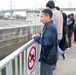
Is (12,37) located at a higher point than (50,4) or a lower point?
lower

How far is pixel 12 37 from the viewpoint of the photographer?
53.1 ft

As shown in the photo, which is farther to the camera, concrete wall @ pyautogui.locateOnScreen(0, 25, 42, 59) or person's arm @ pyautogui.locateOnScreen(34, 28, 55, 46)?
concrete wall @ pyautogui.locateOnScreen(0, 25, 42, 59)

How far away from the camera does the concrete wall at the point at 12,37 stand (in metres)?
14.7

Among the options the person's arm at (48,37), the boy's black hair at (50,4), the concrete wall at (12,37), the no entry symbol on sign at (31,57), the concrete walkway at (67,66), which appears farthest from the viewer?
the concrete wall at (12,37)

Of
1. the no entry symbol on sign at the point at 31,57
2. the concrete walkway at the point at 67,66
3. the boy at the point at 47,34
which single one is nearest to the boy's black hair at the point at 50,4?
the boy at the point at 47,34

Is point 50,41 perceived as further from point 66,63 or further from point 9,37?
point 9,37

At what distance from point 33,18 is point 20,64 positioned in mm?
26120

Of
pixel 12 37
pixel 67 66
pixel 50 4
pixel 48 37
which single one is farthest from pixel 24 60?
pixel 12 37

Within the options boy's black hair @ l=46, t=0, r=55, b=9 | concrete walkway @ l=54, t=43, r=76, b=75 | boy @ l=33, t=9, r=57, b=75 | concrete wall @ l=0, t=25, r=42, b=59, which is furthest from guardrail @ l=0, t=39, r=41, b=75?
concrete wall @ l=0, t=25, r=42, b=59

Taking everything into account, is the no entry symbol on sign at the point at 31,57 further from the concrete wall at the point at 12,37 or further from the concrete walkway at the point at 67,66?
the concrete wall at the point at 12,37

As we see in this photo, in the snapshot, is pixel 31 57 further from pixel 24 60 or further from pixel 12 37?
pixel 12 37

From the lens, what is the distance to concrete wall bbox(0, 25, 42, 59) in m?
14.7

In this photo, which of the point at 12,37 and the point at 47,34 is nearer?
the point at 47,34

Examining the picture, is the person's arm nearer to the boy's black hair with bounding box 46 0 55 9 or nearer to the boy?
the boy
